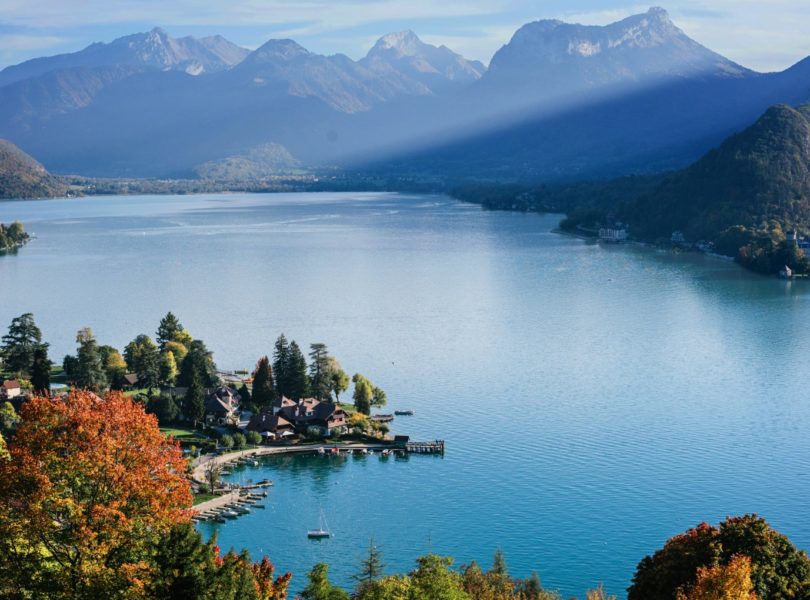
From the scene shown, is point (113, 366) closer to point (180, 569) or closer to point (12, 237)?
point (180, 569)

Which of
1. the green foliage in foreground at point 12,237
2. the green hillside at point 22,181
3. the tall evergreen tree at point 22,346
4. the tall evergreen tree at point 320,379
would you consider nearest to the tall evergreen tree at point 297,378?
the tall evergreen tree at point 320,379

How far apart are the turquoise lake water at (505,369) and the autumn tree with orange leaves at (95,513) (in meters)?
6.70

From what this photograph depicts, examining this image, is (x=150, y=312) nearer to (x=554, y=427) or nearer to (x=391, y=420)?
(x=391, y=420)

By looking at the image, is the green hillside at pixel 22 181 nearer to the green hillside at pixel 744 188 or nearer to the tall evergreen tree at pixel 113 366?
the green hillside at pixel 744 188

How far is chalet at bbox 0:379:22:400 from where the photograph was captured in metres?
24.5

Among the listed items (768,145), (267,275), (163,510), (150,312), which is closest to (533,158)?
(768,145)

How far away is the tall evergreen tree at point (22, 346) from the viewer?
27.6 meters

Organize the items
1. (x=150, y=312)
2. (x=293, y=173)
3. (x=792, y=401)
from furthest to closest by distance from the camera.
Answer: (x=293, y=173), (x=150, y=312), (x=792, y=401)

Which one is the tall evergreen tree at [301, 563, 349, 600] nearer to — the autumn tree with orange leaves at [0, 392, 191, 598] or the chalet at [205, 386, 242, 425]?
the autumn tree with orange leaves at [0, 392, 191, 598]

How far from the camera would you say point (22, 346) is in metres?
28.7

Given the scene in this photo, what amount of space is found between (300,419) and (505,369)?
7.45 m

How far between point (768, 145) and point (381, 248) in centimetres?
2522

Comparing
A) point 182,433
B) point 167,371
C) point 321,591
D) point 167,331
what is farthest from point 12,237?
point 321,591

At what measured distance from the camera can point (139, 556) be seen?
9320 mm
